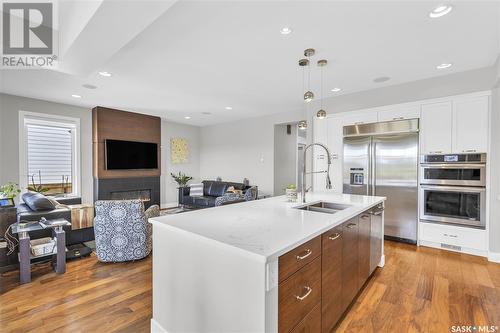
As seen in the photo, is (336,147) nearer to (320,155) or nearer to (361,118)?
(320,155)

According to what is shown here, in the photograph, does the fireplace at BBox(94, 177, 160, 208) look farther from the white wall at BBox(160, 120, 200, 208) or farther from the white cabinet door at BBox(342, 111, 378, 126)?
the white cabinet door at BBox(342, 111, 378, 126)

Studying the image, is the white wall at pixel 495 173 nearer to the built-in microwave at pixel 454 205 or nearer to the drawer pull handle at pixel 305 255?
the built-in microwave at pixel 454 205

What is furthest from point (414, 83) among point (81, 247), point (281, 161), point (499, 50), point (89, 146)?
point (89, 146)

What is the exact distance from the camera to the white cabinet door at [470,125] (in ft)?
10.9

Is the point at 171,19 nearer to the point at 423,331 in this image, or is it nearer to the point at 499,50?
the point at 423,331

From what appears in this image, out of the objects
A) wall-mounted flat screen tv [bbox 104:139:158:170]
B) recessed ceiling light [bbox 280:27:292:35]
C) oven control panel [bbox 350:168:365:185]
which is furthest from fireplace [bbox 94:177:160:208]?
recessed ceiling light [bbox 280:27:292:35]

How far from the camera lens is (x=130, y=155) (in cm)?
609

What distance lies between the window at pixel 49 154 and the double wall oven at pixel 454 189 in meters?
7.00

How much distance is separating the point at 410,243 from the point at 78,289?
468 centimetres

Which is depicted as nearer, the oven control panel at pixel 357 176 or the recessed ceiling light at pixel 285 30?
the recessed ceiling light at pixel 285 30

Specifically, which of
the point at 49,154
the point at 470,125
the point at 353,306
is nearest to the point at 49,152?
the point at 49,154

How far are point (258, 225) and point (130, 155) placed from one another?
549 centimetres

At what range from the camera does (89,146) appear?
18.6ft

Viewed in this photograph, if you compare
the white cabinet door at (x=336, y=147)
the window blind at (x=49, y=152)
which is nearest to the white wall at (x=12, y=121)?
the window blind at (x=49, y=152)
